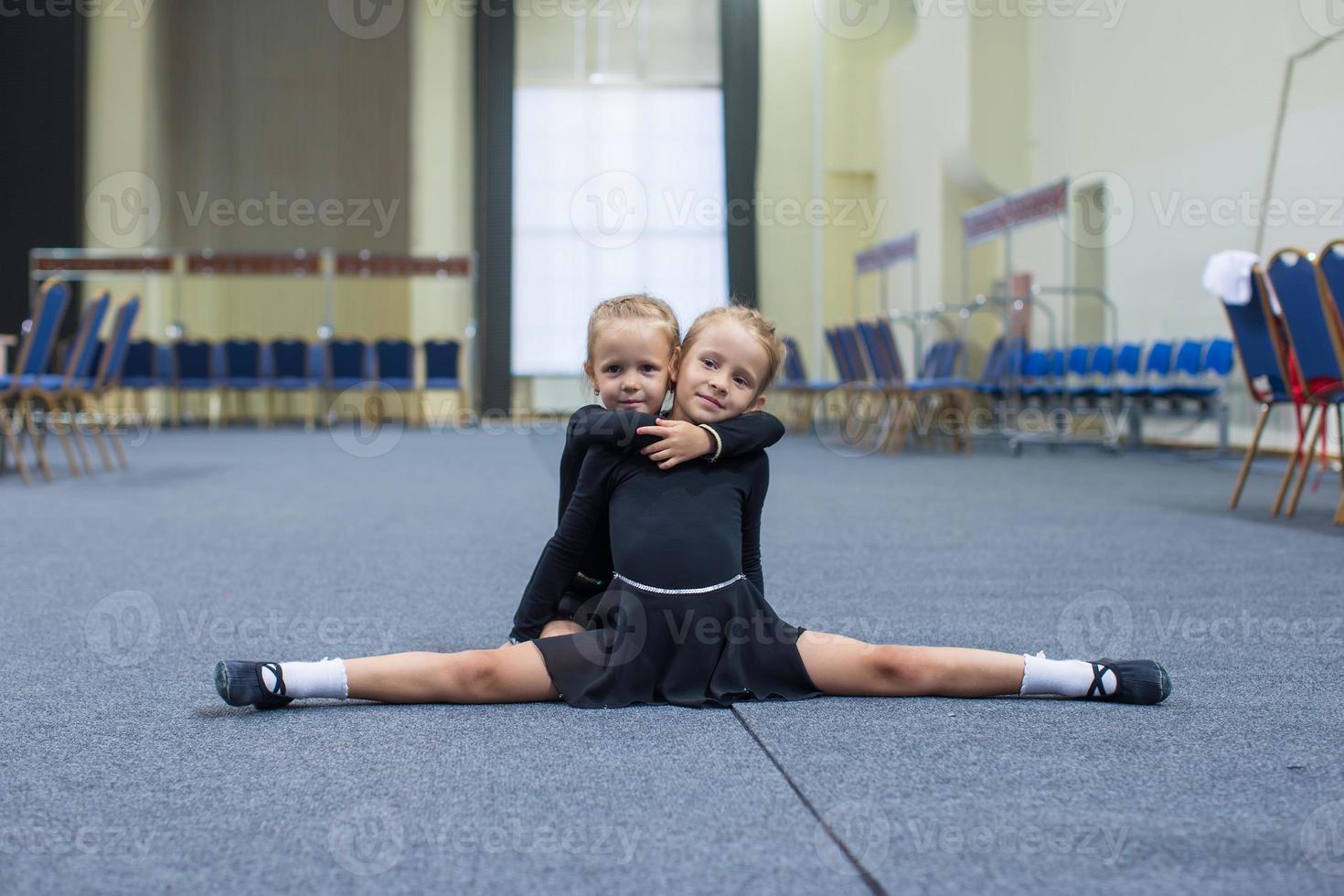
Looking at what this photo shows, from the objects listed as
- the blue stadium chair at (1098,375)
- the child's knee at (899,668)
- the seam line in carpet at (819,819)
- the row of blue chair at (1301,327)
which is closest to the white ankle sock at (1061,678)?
the child's knee at (899,668)

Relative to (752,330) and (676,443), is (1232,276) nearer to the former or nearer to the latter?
(752,330)

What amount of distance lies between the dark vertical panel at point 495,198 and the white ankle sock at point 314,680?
1227 centimetres

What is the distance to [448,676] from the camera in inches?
59.9

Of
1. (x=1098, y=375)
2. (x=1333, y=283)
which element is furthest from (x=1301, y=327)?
(x=1098, y=375)

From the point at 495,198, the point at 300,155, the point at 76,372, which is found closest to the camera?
the point at 76,372

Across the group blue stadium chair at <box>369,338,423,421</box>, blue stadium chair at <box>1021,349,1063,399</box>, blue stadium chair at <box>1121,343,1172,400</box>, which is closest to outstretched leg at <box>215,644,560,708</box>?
blue stadium chair at <box>1121,343,1172,400</box>

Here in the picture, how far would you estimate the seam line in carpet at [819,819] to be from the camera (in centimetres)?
94

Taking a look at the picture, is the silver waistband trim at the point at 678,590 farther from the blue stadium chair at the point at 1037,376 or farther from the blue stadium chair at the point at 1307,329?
the blue stadium chair at the point at 1037,376

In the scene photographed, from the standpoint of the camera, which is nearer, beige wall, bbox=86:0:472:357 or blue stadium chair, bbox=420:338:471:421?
blue stadium chair, bbox=420:338:471:421

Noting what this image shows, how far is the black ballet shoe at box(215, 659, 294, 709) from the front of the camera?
146 centimetres

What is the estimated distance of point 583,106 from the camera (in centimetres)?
1374

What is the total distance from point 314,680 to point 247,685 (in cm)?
8

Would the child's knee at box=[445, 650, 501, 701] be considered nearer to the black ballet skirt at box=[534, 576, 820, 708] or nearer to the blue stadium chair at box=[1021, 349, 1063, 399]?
the black ballet skirt at box=[534, 576, 820, 708]

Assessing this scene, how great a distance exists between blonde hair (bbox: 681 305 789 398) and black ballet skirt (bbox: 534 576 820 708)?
0.91 feet
